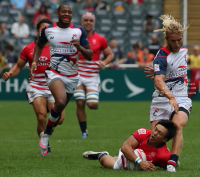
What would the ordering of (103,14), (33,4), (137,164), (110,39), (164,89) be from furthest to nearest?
(103,14), (33,4), (110,39), (164,89), (137,164)

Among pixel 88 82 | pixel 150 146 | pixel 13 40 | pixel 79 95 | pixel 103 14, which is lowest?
pixel 79 95

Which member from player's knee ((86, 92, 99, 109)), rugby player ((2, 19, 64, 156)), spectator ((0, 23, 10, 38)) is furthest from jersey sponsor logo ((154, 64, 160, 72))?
spectator ((0, 23, 10, 38))

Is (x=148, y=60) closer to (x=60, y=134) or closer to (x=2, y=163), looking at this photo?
(x=60, y=134)

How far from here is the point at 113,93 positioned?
65.1 ft

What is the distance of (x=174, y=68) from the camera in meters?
7.22

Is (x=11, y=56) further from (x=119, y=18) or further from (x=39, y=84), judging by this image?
(x=39, y=84)

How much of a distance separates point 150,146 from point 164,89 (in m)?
0.82

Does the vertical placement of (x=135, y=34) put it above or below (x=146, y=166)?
above

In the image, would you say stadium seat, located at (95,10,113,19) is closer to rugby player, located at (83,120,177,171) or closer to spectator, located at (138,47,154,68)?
spectator, located at (138,47,154,68)

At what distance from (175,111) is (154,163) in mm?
780

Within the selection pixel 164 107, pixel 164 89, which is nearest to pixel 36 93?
pixel 164 107

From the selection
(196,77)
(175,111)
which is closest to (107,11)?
(196,77)

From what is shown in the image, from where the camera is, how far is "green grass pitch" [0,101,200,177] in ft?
21.8

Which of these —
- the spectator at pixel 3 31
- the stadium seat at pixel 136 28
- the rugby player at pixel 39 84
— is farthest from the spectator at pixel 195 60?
the rugby player at pixel 39 84
